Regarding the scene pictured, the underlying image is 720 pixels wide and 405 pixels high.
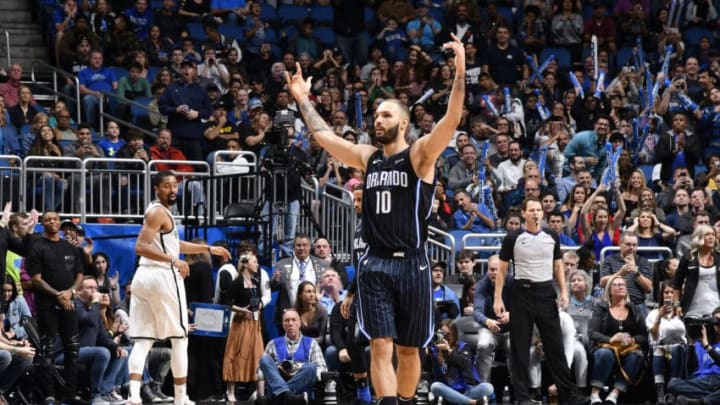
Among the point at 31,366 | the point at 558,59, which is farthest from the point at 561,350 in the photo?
the point at 558,59

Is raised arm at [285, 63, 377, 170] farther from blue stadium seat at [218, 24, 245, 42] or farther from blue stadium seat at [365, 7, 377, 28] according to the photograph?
blue stadium seat at [365, 7, 377, 28]

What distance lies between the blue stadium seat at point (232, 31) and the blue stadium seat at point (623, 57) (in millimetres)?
6124

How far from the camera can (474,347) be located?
51.8 feet

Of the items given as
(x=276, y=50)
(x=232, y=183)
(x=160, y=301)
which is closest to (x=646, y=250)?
(x=232, y=183)

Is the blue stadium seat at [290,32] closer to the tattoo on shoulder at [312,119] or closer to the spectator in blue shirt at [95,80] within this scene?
the spectator in blue shirt at [95,80]

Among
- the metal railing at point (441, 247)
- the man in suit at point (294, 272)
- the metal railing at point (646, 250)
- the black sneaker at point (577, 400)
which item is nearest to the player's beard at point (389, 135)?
the black sneaker at point (577, 400)

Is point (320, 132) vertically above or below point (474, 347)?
above

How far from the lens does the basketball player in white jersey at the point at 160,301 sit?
12719 mm

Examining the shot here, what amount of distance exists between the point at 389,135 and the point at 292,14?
1459cm

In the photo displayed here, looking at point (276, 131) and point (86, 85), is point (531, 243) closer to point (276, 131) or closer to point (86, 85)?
point (276, 131)

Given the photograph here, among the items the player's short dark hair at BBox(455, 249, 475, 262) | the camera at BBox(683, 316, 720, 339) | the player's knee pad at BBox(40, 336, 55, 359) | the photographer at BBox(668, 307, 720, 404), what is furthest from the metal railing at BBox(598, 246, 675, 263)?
the player's knee pad at BBox(40, 336, 55, 359)

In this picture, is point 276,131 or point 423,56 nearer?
point 276,131

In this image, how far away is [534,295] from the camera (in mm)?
14477

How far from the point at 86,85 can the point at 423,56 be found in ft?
17.2
